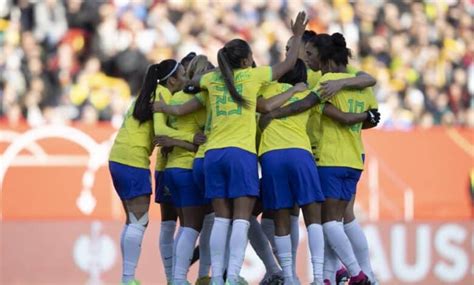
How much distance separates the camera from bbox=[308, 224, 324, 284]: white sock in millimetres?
11523

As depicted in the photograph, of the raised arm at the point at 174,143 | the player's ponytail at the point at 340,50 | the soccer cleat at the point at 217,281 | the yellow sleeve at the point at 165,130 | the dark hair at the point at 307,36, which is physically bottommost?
the soccer cleat at the point at 217,281

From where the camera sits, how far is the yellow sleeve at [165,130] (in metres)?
12.0

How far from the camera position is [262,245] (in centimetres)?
1232

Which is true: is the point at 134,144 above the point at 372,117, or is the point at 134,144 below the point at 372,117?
below

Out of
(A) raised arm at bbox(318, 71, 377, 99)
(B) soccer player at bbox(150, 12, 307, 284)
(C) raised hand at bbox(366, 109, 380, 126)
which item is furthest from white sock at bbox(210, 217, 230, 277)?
(C) raised hand at bbox(366, 109, 380, 126)

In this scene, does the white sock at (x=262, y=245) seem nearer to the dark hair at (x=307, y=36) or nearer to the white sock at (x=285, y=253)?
the white sock at (x=285, y=253)

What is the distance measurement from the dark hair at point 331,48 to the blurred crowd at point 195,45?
21.0ft

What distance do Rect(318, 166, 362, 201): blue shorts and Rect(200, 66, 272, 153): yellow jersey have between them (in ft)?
2.70

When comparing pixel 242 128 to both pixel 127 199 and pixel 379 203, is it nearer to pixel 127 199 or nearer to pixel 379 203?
pixel 127 199

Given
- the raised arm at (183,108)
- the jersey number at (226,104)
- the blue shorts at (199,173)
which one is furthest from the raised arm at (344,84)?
the blue shorts at (199,173)

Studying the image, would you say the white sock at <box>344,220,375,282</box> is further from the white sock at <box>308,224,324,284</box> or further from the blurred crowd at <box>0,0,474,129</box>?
the blurred crowd at <box>0,0,474,129</box>

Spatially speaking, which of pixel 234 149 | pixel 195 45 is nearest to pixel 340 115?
pixel 234 149

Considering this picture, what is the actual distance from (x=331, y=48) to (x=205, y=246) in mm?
2147

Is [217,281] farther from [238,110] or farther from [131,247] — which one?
[238,110]
